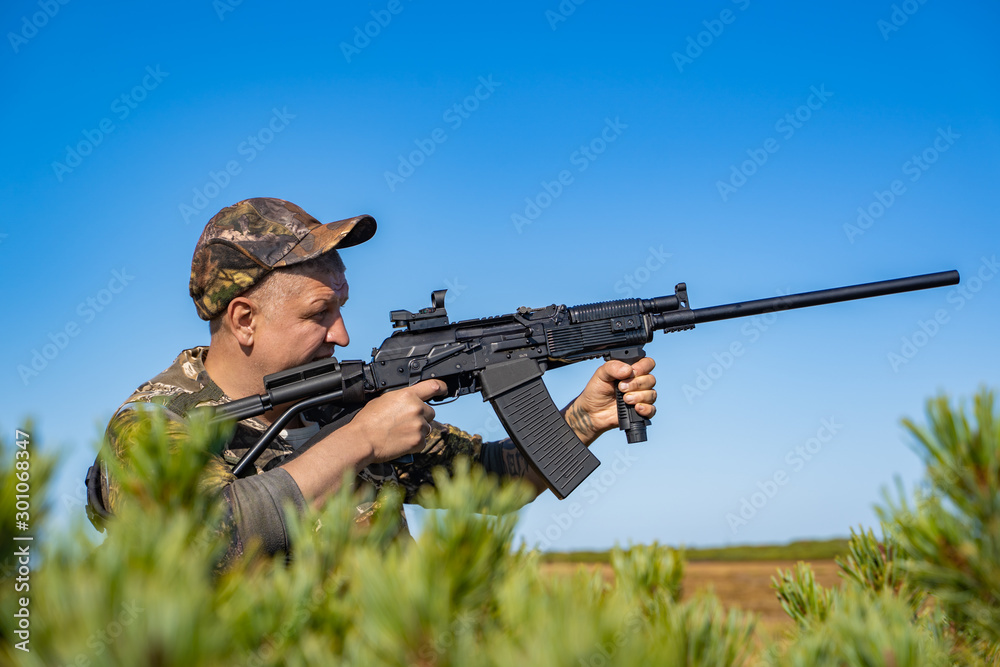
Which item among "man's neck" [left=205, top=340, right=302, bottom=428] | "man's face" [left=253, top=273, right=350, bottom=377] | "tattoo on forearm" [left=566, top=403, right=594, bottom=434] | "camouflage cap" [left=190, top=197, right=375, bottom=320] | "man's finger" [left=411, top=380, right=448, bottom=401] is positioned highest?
"camouflage cap" [left=190, top=197, right=375, bottom=320]

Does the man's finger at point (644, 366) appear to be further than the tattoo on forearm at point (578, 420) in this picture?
No

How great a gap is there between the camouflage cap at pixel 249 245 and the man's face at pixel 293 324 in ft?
0.44

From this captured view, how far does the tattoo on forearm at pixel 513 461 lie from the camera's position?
4.33 metres

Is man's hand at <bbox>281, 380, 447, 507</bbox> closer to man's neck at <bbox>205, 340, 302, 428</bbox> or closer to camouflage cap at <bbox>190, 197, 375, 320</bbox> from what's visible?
man's neck at <bbox>205, 340, 302, 428</bbox>

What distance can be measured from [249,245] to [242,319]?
0.37 metres

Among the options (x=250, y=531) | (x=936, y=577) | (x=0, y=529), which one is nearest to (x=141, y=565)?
(x=0, y=529)

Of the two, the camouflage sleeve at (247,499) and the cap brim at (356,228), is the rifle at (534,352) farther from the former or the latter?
the camouflage sleeve at (247,499)

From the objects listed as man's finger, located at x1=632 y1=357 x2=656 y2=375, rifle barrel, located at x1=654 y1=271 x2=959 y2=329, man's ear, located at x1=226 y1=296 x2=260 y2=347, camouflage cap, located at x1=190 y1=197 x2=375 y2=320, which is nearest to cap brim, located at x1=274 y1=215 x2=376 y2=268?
camouflage cap, located at x1=190 y1=197 x2=375 y2=320

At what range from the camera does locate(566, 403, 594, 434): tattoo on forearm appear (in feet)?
13.8

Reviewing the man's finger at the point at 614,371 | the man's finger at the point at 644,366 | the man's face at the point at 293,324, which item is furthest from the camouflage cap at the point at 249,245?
the man's finger at the point at 644,366

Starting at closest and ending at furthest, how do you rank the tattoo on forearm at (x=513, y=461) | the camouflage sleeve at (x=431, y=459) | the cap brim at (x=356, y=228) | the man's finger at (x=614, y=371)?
1. the cap brim at (x=356, y=228)
2. the man's finger at (x=614, y=371)
3. the camouflage sleeve at (x=431, y=459)
4. the tattoo on forearm at (x=513, y=461)

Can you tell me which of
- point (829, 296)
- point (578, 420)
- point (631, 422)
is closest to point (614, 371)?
point (631, 422)

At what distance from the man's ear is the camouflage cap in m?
0.05

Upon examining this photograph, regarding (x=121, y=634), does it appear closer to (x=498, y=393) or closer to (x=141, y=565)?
(x=141, y=565)
